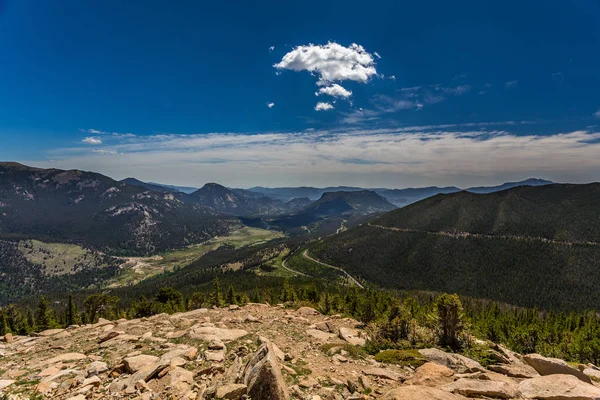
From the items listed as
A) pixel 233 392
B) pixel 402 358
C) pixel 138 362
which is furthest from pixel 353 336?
pixel 138 362

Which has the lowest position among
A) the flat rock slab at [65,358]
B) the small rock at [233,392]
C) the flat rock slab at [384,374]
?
the flat rock slab at [65,358]

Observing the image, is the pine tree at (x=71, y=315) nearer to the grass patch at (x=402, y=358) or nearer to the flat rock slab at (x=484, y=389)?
the grass patch at (x=402, y=358)

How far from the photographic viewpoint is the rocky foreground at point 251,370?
56.5 feet

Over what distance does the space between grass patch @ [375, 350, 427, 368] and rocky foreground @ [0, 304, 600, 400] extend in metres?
0.46

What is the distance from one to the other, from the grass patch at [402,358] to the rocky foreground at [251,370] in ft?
1.52

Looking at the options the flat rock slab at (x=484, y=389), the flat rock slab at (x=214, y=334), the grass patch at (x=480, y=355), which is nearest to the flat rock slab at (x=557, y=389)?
the flat rock slab at (x=484, y=389)

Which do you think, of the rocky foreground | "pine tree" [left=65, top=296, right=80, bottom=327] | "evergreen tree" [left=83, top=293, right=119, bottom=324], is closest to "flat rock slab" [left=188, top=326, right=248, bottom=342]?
the rocky foreground

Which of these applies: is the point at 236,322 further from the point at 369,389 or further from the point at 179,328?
the point at 369,389

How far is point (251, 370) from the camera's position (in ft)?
54.5

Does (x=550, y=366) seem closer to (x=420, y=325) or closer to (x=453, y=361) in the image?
(x=453, y=361)

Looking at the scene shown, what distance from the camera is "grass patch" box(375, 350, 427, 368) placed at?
85.7ft

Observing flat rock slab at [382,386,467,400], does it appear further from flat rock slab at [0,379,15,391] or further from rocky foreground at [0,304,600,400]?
flat rock slab at [0,379,15,391]

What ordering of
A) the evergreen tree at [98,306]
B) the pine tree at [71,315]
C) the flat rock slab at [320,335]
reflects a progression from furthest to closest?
the pine tree at [71,315] → the evergreen tree at [98,306] → the flat rock slab at [320,335]

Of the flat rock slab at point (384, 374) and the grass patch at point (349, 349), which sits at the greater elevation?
the flat rock slab at point (384, 374)
